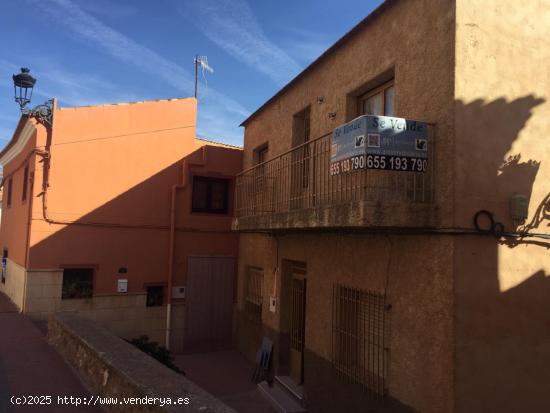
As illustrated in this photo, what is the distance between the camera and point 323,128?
799 cm

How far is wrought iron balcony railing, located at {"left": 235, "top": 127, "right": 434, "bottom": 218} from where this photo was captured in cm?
541

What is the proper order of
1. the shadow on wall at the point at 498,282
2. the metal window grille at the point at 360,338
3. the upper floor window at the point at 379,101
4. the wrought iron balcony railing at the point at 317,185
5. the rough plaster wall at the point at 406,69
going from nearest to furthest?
the shadow on wall at the point at 498,282 → the rough plaster wall at the point at 406,69 → the wrought iron balcony railing at the point at 317,185 → the metal window grille at the point at 360,338 → the upper floor window at the point at 379,101

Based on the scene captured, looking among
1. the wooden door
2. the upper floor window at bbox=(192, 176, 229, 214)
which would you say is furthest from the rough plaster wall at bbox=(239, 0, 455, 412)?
the upper floor window at bbox=(192, 176, 229, 214)

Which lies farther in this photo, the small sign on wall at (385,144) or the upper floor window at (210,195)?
the upper floor window at (210,195)

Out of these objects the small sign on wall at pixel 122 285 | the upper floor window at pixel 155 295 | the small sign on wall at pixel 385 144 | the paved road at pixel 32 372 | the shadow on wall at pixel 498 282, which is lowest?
the paved road at pixel 32 372

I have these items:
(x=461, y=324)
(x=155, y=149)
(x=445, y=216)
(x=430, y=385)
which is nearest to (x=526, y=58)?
(x=445, y=216)

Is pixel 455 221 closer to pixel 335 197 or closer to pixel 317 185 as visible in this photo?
pixel 335 197

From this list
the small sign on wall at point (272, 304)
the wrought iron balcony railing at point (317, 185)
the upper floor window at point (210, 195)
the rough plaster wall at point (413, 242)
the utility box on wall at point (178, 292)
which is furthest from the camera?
the upper floor window at point (210, 195)

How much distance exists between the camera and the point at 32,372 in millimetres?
6086

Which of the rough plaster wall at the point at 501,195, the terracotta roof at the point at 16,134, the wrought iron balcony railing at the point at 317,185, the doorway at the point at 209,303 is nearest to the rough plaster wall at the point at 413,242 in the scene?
the rough plaster wall at the point at 501,195

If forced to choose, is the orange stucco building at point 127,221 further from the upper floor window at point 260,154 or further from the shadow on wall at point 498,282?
the shadow on wall at point 498,282

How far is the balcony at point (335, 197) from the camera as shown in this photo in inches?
197

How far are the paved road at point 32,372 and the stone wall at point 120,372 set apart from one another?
20 cm

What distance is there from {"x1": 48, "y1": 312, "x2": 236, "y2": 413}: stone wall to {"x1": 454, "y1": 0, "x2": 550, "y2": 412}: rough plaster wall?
281 cm
